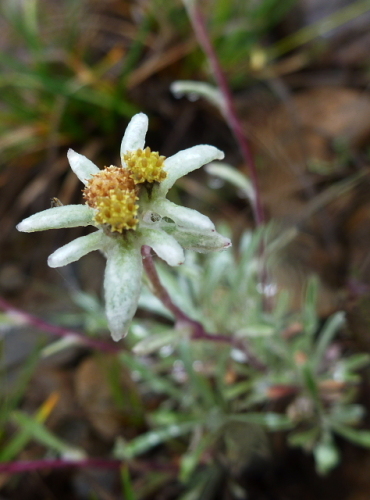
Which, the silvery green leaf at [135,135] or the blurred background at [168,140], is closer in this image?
the silvery green leaf at [135,135]

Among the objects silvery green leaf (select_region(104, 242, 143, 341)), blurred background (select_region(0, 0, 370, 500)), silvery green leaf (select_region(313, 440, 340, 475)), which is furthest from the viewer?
blurred background (select_region(0, 0, 370, 500))

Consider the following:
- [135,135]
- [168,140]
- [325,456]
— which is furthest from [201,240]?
[168,140]

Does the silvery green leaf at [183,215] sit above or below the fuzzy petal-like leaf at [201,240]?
above

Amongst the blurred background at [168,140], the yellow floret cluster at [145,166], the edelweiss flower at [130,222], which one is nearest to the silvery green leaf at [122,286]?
the edelweiss flower at [130,222]

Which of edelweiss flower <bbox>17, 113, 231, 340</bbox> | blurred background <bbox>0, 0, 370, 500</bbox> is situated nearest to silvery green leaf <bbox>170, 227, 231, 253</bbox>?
edelweiss flower <bbox>17, 113, 231, 340</bbox>

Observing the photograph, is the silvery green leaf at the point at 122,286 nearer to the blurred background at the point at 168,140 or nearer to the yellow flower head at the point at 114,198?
the yellow flower head at the point at 114,198

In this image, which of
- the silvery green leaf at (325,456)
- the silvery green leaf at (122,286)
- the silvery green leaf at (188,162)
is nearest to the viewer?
the silvery green leaf at (122,286)

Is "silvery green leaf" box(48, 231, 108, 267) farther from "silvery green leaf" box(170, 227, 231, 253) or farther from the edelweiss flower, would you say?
"silvery green leaf" box(170, 227, 231, 253)
